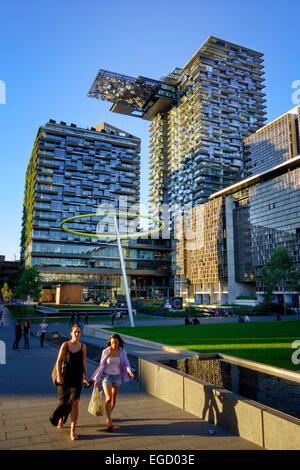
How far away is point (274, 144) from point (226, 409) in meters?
110

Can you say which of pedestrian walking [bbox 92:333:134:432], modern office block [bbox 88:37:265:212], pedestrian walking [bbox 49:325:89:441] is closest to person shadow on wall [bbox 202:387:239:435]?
pedestrian walking [bbox 92:333:134:432]

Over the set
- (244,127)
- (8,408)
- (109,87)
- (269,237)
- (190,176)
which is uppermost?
(109,87)

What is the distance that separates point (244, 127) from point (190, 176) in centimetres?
2637

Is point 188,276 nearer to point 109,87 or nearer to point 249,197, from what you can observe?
point 249,197

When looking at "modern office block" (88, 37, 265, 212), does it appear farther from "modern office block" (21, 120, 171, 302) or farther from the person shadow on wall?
the person shadow on wall

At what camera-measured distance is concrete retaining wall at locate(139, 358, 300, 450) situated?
4.68 metres

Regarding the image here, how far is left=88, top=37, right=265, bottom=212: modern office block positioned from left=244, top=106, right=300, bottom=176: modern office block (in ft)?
14.8

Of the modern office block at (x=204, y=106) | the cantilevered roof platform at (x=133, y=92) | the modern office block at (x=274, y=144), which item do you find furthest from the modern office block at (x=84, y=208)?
the modern office block at (x=274, y=144)

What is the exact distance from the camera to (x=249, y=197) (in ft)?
267

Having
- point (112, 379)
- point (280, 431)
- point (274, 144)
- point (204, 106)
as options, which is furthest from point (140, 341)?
point (204, 106)

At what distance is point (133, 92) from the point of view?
132m

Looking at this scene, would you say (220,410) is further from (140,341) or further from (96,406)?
(140,341)

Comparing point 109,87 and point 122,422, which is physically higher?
point 109,87
